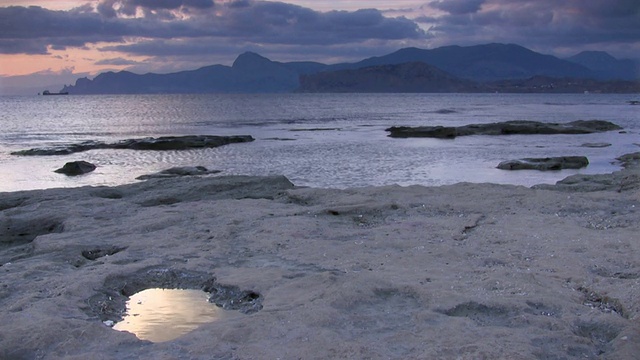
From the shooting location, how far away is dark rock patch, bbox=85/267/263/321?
7457 mm

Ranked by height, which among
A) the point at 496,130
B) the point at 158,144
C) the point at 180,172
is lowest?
the point at 158,144

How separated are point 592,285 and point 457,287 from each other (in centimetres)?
168

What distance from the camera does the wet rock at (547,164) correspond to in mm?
25359

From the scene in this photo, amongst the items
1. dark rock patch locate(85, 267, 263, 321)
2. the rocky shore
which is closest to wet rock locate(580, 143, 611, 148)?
the rocky shore

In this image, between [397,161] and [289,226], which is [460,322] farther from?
[397,161]

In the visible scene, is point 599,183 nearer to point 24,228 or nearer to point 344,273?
point 344,273

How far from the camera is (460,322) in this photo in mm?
6547

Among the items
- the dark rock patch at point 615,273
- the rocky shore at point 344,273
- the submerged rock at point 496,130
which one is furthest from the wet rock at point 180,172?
the submerged rock at point 496,130

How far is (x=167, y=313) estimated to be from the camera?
A: 24.6 feet

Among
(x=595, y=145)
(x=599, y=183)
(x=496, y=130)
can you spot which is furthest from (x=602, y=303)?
(x=496, y=130)

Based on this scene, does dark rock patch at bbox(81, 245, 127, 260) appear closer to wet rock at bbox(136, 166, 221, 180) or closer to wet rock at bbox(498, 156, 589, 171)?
wet rock at bbox(136, 166, 221, 180)

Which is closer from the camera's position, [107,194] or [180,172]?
[107,194]

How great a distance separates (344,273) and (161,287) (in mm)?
2441

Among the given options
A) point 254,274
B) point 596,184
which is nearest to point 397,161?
point 596,184
